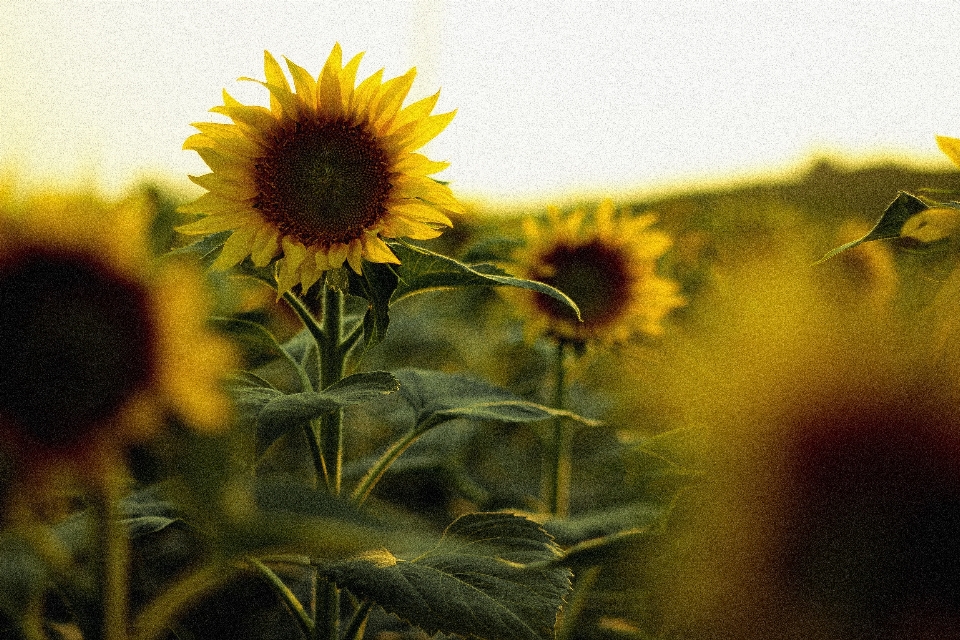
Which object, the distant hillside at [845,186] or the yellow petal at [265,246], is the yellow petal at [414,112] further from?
the distant hillside at [845,186]

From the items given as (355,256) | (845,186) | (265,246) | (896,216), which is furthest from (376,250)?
(845,186)

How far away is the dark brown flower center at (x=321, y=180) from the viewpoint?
2.81 ft

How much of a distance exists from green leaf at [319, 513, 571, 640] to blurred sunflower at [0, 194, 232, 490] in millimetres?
253

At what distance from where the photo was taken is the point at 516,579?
0.69 m

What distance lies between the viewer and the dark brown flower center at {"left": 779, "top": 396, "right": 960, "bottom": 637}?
0.33 m

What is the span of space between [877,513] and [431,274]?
20.8 inches

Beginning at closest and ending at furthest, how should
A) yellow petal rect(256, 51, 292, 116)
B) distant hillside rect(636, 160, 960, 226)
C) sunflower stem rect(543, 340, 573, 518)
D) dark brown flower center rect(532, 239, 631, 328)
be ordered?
yellow petal rect(256, 51, 292, 116) → sunflower stem rect(543, 340, 573, 518) → dark brown flower center rect(532, 239, 631, 328) → distant hillside rect(636, 160, 960, 226)

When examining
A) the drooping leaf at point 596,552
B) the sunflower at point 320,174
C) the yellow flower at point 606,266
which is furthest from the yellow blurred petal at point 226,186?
the yellow flower at point 606,266

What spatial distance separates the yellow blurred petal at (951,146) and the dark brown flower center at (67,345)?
67 centimetres

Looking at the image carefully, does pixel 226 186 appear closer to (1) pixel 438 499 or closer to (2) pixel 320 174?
(2) pixel 320 174

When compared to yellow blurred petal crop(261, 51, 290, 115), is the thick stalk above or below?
below

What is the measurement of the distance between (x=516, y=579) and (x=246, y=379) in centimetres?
31

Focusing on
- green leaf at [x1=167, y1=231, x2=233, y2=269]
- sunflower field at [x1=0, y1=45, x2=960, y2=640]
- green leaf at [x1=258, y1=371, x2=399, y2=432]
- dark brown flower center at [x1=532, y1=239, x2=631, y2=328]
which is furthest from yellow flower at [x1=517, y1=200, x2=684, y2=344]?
green leaf at [x1=258, y1=371, x2=399, y2=432]

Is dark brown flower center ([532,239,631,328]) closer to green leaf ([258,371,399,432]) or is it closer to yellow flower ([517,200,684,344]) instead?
yellow flower ([517,200,684,344])
